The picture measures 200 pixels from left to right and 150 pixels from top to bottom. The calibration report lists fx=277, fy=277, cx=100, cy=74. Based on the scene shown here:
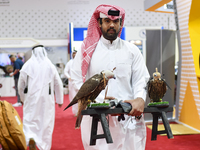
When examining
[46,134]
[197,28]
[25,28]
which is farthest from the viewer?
[25,28]

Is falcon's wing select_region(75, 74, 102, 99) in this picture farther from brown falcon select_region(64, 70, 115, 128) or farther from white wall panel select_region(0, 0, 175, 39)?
white wall panel select_region(0, 0, 175, 39)

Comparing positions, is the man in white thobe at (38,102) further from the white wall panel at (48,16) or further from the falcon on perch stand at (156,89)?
the white wall panel at (48,16)

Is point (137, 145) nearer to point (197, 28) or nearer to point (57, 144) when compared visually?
point (197, 28)

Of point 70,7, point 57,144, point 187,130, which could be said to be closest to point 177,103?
point 187,130

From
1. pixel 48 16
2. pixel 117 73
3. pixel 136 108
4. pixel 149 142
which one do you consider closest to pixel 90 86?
pixel 136 108

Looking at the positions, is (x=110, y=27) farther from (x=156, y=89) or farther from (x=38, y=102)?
(x=38, y=102)

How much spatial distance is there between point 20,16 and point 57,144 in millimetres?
10225

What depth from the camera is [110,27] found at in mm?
2258

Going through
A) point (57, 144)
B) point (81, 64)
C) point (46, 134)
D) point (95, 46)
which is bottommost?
point (57, 144)

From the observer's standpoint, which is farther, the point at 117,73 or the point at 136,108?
the point at 117,73

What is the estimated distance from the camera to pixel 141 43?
12.8 metres

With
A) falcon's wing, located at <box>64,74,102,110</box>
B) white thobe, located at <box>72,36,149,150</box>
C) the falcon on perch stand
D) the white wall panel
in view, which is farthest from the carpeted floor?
the white wall panel

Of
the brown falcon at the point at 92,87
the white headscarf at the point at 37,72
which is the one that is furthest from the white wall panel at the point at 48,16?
the brown falcon at the point at 92,87

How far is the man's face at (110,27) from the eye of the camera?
2246 mm
